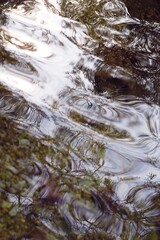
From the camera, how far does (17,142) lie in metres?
3.96

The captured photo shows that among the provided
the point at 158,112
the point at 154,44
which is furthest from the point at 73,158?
the point at 154,44

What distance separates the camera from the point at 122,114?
4363mm

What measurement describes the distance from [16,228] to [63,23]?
3497mm

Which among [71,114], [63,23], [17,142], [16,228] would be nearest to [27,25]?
[63,23]

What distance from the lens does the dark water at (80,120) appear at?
3451 mm

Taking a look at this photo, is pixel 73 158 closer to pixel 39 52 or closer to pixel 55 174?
pixel 55 174

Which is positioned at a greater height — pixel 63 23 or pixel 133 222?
pixel 63 23

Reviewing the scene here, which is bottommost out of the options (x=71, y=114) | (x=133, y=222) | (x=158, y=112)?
(x=133, y=222)

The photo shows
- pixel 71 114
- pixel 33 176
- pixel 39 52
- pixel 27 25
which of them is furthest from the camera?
pixel 27 25

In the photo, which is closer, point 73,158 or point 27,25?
point 73,158

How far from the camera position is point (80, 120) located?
4258mm

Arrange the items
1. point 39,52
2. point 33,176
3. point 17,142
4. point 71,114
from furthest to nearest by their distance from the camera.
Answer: point 39,52 < point 71,114 < point 17,142 < point 33,176

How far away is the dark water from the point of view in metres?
3.45

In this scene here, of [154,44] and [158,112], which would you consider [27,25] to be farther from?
[158,112]
